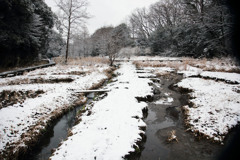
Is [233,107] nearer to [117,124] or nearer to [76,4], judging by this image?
[117,124]

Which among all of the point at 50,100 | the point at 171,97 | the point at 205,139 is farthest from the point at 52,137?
the point at 171,97

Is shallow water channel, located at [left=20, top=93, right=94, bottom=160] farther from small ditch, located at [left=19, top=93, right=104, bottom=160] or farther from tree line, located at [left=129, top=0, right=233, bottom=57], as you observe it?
tree line, located at [left=129, top=0, right=233, bottom=57]

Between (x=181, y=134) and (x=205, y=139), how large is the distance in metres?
0.64

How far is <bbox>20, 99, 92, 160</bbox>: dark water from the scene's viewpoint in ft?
11.1

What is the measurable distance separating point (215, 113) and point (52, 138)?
6003mm

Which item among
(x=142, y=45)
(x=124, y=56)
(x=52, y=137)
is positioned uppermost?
(x=142, y=45)

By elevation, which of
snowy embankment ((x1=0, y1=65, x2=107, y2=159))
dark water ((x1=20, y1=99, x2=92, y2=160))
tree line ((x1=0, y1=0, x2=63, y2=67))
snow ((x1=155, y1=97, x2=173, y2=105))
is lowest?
dark water ((x1=20, y1=99, x2=92, y2=160))

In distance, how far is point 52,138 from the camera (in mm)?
4121

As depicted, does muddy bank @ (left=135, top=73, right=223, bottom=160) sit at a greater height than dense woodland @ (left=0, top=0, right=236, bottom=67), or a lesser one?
lesser

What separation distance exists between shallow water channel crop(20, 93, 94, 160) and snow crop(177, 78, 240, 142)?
179 inches

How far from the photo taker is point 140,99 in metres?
6.33

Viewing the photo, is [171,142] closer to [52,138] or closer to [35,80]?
[52,138]

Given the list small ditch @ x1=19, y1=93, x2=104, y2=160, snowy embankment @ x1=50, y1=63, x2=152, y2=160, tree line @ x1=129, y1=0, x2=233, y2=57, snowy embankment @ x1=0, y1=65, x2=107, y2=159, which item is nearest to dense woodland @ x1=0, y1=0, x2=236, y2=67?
tree line @ x1=129, y1=0, x2=233, y2=57

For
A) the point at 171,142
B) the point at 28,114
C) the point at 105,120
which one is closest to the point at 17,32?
the point at 28,114
